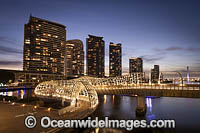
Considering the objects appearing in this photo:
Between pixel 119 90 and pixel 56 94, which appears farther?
pixel 56 94

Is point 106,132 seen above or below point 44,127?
below

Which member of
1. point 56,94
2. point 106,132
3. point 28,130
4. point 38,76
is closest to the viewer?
point 28,130

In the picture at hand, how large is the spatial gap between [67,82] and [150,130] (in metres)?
40.1

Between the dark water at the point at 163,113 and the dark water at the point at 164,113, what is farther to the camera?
the dark water at the point at 164,113

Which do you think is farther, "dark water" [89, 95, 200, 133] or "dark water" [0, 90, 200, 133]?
"dark water" [89, 95, 200, 133]

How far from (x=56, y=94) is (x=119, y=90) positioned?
1174 inches

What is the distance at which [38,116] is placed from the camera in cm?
2947

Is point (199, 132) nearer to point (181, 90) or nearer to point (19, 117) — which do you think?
point (181, 90)

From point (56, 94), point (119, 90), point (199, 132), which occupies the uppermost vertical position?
point (119, 90)

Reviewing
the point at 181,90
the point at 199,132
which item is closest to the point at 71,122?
the point at 181,90

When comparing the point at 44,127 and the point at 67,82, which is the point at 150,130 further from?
the point at 67,82

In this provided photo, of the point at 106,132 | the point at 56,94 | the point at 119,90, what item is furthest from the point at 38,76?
the point at 106,132

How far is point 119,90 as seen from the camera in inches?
1829

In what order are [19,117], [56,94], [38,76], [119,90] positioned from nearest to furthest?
[19,117]
[119,90]
[56,94]
[38,76]
